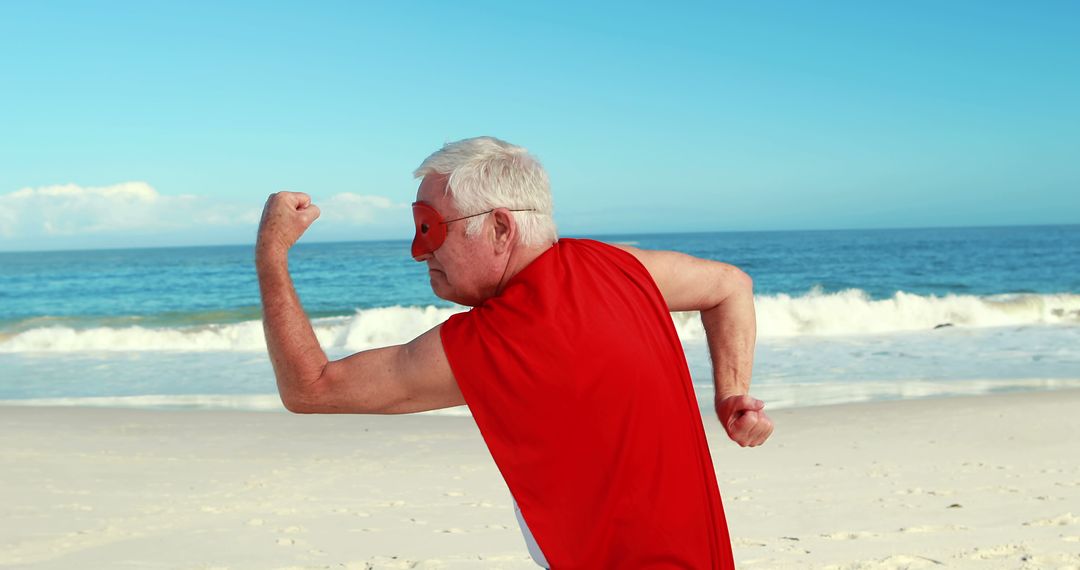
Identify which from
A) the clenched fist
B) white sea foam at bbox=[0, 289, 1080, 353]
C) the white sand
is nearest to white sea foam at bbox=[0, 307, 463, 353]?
white sea foam at bbox=[0, 289, 1080, 353]

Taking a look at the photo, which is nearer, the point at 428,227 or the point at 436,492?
the point at 428,227

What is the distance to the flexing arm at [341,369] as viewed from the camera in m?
1.65

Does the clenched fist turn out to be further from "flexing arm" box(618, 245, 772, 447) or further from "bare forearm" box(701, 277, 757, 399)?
"bare forearm" box(701, 277, 757, 399)

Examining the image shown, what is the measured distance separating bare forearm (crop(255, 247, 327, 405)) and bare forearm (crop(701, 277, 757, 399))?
2.94 ft

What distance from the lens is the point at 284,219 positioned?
5.81 feet

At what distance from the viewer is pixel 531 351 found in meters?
1.56

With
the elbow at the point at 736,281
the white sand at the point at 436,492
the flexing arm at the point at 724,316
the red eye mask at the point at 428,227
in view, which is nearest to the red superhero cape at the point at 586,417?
the red eye mask at the point at 428,227

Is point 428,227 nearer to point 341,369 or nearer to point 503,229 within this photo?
point 503,229

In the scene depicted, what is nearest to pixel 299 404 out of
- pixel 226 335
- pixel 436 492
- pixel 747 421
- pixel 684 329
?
pixel 747 421

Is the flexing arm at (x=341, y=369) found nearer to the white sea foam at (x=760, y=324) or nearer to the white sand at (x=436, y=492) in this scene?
the white sand at (x=436, y=492)

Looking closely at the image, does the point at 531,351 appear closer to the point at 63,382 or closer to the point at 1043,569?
the point at 1043,569

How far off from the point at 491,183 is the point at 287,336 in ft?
1.49

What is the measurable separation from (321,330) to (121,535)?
16384 mm

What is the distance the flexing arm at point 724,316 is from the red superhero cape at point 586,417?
27 centimetres
